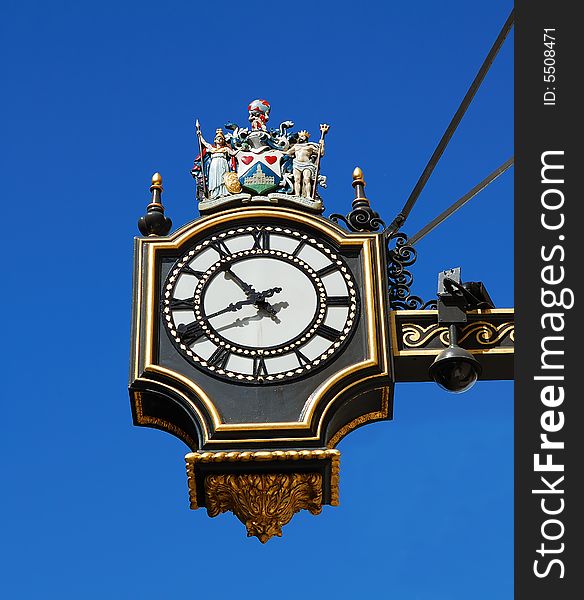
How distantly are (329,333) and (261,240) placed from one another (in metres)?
1.02

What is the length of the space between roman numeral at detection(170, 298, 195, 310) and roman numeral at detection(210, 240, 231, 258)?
19.2 inches

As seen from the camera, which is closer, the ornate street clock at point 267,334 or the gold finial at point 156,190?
the ornate street clock at point 267,334

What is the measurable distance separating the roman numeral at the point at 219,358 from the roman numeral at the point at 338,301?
813mm

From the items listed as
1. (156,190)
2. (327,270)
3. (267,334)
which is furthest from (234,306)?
(156,190)

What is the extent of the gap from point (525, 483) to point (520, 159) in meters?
2.15

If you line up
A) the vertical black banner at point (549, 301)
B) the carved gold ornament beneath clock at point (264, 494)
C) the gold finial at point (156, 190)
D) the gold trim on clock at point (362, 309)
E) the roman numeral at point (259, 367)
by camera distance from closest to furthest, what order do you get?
the vertical black banner at point (549, 301) → the carved gold ornament beneath clock at point (264, 494) → the gold trim on clock at point (362, 309) → the roman numeral at point (259, 367) → the gold finial at point (156, 190)

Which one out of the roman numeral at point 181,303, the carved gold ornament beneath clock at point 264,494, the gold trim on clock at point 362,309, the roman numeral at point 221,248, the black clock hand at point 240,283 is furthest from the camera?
the roman numeral at point 221,248

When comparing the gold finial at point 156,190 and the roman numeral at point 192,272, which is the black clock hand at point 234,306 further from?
the gold finial at point 156,190

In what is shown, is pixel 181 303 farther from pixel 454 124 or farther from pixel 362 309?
pixel 454 124

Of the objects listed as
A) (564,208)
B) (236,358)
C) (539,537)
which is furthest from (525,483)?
(236,358)

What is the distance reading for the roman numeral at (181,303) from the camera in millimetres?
11797

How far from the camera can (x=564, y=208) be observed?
10.5 meters

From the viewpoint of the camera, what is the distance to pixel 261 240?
12.3m

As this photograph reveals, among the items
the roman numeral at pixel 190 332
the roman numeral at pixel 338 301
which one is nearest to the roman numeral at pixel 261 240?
the roman numeral at pixel 338 301
